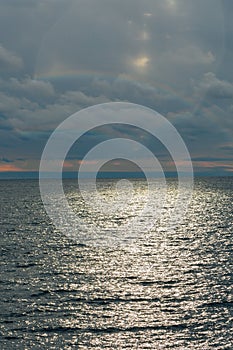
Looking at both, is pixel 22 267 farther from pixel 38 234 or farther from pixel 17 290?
pixel 38 234

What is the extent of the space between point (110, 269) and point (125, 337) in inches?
923

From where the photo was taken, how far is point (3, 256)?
6775 cm

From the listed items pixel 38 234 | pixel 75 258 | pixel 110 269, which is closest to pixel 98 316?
pixel 110 269

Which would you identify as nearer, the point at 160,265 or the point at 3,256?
the point at 160,265

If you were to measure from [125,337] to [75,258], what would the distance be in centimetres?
3232

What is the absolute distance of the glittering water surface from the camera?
35.5 m

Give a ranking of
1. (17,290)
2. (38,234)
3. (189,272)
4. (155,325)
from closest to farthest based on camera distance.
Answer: (155,325) < (17,290) < (189,272) < (38,234)

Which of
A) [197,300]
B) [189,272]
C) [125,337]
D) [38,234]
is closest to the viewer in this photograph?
[125,337]

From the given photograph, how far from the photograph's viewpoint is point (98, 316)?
1591 inches

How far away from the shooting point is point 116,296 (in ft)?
152

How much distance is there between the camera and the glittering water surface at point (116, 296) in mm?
35469

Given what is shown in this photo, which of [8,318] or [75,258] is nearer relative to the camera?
[8,318]

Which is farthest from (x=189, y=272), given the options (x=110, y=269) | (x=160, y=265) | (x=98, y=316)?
(x=98, y=316)

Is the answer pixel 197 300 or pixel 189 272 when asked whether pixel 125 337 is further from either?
pixel 189 272
